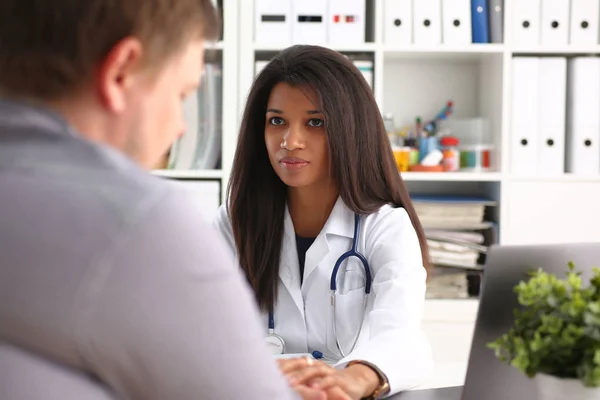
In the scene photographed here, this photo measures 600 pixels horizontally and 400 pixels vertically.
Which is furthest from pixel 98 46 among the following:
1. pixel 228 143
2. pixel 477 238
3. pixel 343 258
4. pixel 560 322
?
pixel 477 238

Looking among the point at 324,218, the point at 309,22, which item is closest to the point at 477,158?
the point at 309,22

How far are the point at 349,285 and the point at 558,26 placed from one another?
1.62m

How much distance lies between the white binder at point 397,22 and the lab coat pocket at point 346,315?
1.38 m

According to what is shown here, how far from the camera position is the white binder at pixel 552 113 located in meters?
2.71

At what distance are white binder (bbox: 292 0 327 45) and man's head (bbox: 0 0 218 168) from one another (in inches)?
85.6

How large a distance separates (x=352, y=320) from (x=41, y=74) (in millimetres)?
1160

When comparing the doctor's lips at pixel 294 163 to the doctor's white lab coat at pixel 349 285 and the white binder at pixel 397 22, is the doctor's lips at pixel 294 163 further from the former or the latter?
the white binder at pixel 397 22

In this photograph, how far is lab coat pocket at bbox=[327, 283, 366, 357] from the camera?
160cm

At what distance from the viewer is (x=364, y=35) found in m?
2.80

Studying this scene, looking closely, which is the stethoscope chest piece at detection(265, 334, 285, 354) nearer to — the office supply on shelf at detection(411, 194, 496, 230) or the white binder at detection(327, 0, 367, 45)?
the office supply on shelf at detection(411, 194, 496, 230)

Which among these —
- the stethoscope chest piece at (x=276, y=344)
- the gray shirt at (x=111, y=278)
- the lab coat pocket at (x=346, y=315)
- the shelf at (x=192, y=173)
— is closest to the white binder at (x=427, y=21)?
the shelf at (x=192, y=173)

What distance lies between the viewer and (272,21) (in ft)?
8.93

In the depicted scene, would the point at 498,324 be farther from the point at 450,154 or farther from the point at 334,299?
the point at 450,154

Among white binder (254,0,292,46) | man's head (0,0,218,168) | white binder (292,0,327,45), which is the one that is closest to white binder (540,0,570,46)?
white binder (292,0,327,45)
